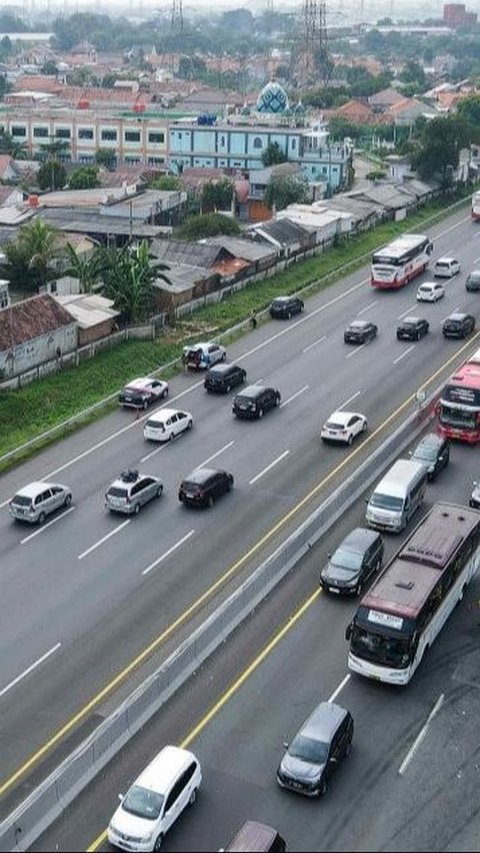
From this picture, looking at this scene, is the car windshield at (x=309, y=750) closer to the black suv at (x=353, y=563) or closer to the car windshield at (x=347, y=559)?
the black suv at (x=353, y=563)

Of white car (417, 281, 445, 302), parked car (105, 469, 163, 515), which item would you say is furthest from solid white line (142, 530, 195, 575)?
white car (417, 281, 445, 302)

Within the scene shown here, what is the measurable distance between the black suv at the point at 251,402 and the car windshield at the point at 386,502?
12168 mm

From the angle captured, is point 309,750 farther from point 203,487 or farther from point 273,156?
point 273,156

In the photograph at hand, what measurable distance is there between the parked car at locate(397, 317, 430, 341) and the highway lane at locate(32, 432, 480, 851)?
29.8m

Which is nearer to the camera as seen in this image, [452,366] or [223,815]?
[223,815]

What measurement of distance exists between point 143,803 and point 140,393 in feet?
93.0

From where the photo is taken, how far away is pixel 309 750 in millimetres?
23750

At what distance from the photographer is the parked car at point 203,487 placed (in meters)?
38.2

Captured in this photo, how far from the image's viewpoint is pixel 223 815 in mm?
22922

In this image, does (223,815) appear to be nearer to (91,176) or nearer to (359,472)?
(359,472)

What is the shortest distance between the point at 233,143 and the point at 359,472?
8198 centimetres

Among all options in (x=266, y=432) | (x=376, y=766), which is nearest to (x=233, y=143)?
(x=266, y=432)

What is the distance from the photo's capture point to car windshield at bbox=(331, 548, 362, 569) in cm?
3200

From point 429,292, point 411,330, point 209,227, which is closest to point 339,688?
point 411,330
